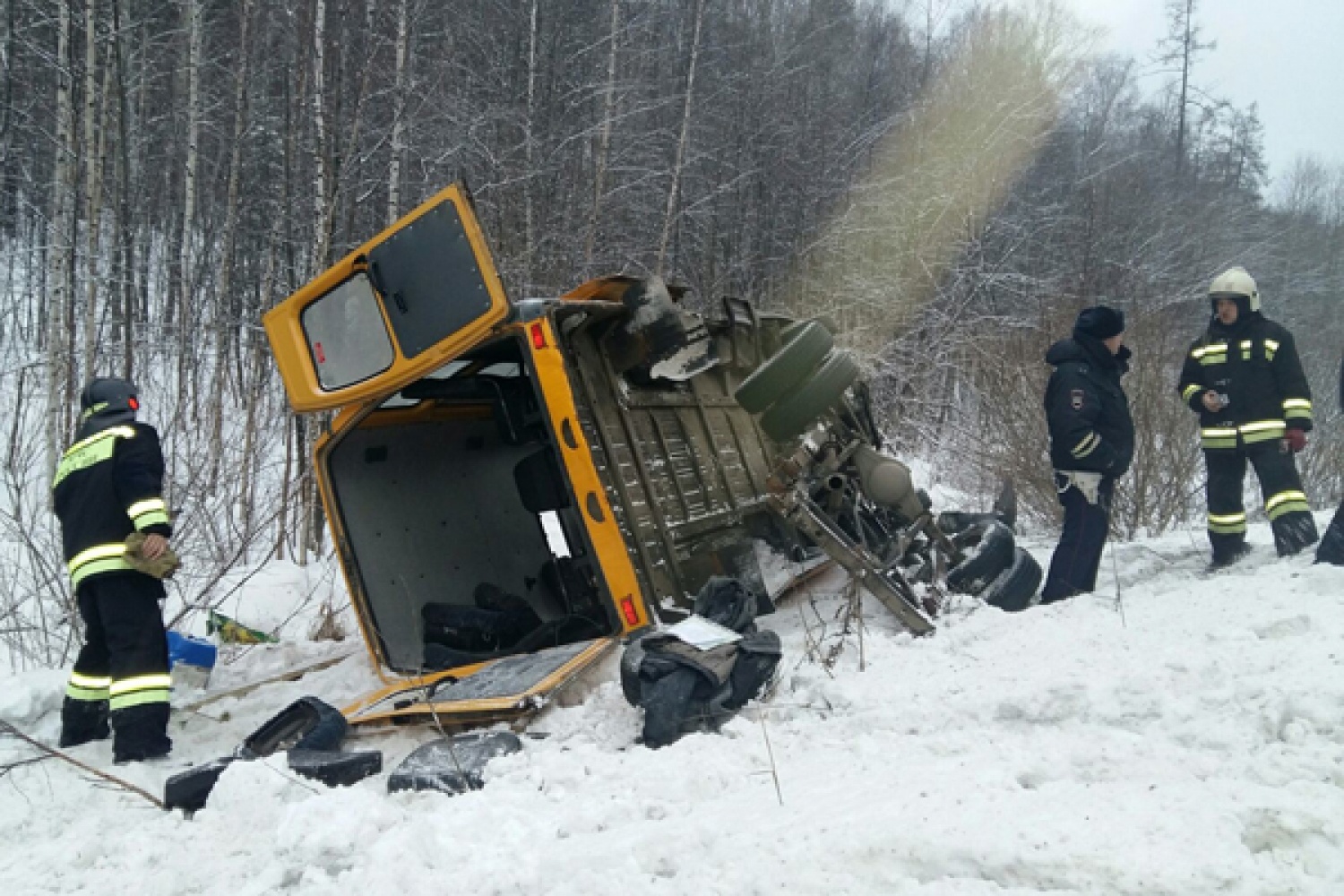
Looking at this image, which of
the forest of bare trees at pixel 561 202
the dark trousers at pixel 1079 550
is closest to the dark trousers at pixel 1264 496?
the dark trousers at pixel 1079 550

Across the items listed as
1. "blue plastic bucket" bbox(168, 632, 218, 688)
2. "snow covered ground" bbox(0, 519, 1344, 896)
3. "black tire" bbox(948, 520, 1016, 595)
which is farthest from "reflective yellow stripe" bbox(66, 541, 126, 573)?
"black tire" bbox(948, 520, 1016, 595)

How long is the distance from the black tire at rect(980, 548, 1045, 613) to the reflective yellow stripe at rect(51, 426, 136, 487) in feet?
13.2

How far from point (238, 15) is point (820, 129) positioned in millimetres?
10621

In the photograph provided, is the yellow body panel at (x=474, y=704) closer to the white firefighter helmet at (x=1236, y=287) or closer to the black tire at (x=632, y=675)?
the black tire at (x=632, y=675)

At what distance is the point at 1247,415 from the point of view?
16.1ft

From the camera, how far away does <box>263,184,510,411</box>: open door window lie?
3783 millimetres

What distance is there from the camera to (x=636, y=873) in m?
2.00

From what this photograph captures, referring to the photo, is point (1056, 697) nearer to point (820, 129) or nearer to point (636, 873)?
point (636, 873)

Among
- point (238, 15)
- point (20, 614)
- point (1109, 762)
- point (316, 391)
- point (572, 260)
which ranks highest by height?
point (238, 15)

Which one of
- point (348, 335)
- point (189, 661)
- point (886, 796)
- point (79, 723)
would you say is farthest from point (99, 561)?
point (886, 796)

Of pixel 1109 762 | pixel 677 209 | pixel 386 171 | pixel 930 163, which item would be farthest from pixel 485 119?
pixel 1109 762

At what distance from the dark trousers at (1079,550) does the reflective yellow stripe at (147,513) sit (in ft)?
14.0

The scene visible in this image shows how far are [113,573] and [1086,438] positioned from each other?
15.1 ft

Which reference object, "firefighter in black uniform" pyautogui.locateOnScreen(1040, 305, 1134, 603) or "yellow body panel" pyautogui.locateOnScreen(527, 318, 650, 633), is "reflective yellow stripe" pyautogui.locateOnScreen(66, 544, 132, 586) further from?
"firefighter in black uniform" pyautogui.locateOnScreen(1040, 305, 1134, 603)
